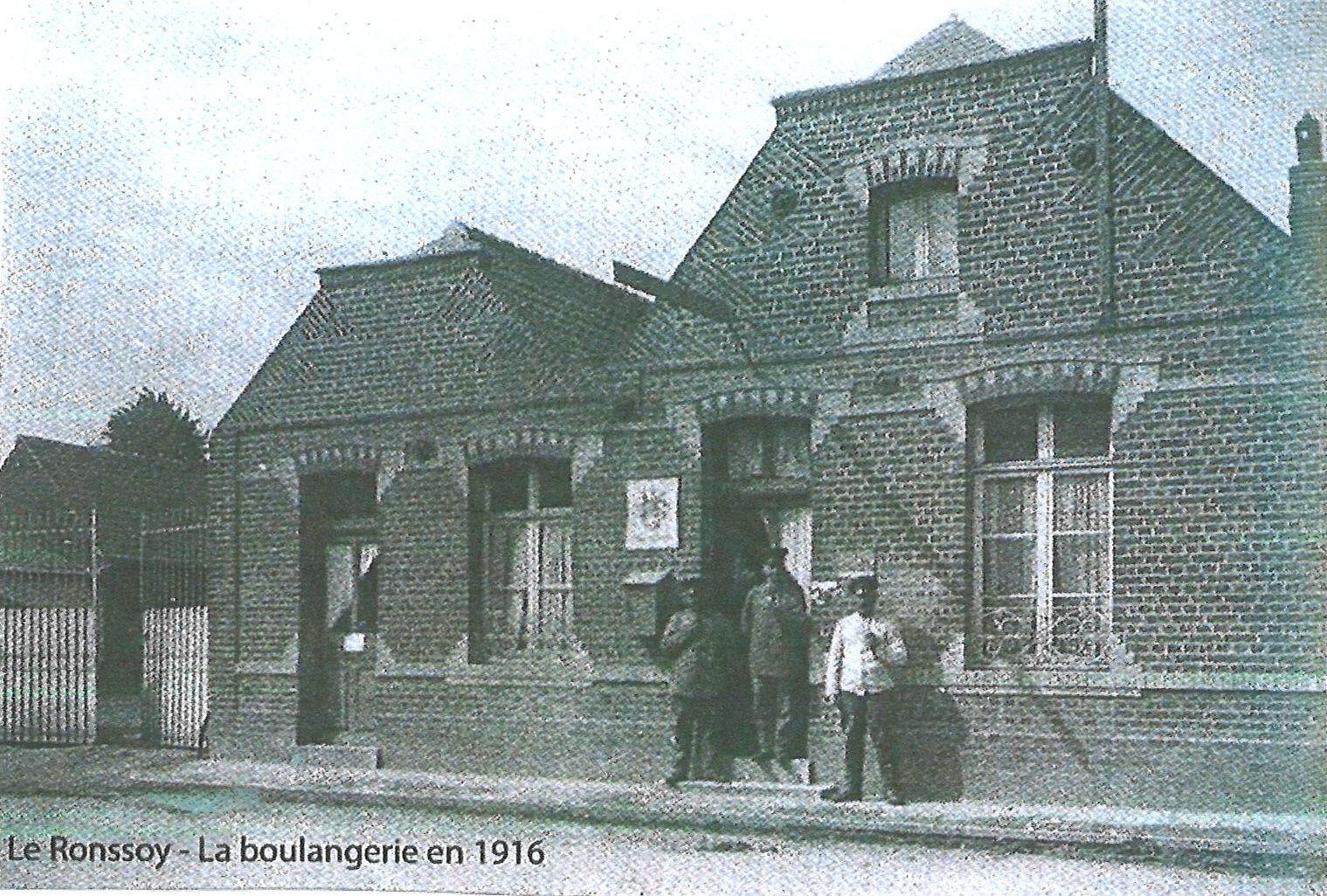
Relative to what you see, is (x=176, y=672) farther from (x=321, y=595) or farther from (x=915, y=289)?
(x=915, y=289)

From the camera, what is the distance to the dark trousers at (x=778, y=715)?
Result: 532 inches

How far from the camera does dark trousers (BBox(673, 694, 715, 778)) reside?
13664mm

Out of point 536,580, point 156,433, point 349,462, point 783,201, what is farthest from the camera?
point 156,433

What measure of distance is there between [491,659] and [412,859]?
4.80 metres

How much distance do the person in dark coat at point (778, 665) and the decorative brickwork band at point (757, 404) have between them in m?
1.17

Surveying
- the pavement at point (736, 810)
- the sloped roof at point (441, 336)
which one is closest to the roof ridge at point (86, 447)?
the sloped roof at point (441, 336)

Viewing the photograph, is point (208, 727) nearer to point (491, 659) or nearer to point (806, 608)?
point (491, 659)

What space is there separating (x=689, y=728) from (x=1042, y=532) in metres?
3.37

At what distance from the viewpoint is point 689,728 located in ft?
45.2

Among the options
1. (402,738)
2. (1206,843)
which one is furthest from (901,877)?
(402,738)

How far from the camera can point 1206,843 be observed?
34.3 feet

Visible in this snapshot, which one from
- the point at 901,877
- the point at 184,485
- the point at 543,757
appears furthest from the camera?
the point at 184,485

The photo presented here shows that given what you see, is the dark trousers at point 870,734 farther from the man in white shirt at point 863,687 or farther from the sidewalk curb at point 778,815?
the sidewalk curb at point 778,815

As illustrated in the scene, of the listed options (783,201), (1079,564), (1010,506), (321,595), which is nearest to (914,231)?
(783,201)
